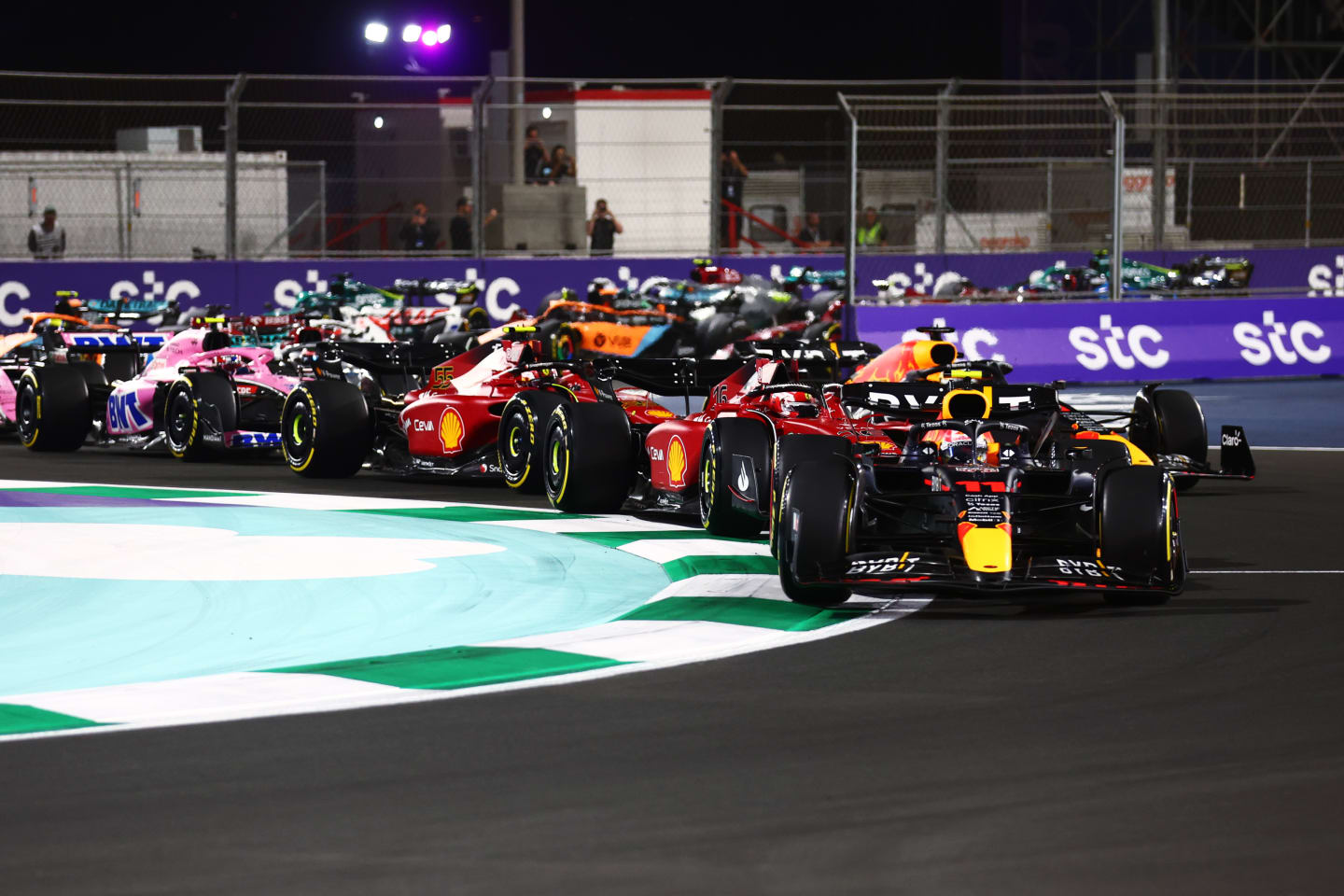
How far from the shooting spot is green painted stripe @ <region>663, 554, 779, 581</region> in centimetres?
923

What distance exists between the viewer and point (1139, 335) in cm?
2197

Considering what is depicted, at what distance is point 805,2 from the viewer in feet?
158

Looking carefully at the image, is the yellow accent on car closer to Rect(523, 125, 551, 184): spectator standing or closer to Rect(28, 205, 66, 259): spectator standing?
Rect(28, 205, 66, 259): spectator standing

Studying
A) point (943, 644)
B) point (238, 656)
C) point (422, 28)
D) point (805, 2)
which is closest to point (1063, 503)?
point (943, 644)

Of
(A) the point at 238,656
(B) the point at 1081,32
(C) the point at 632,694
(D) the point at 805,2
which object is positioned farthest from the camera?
(D) the point at 805,2

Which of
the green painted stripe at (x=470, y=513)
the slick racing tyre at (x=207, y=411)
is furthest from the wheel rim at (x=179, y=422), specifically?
the green painted stripe at (x=470, y=513)

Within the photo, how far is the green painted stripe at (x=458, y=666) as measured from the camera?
6.74 meters

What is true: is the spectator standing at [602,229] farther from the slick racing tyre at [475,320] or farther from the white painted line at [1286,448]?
the white painted line at [1286,448]

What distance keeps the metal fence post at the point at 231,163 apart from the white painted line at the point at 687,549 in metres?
13.8

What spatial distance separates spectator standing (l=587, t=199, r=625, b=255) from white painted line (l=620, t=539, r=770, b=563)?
17.3 m

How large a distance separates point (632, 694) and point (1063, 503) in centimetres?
264

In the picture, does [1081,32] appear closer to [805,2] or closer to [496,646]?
[805,2]

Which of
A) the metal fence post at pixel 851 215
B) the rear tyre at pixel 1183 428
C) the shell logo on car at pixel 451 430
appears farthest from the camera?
the metal fence post at pixel 851 215

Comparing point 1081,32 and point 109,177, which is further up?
point 1081,32
